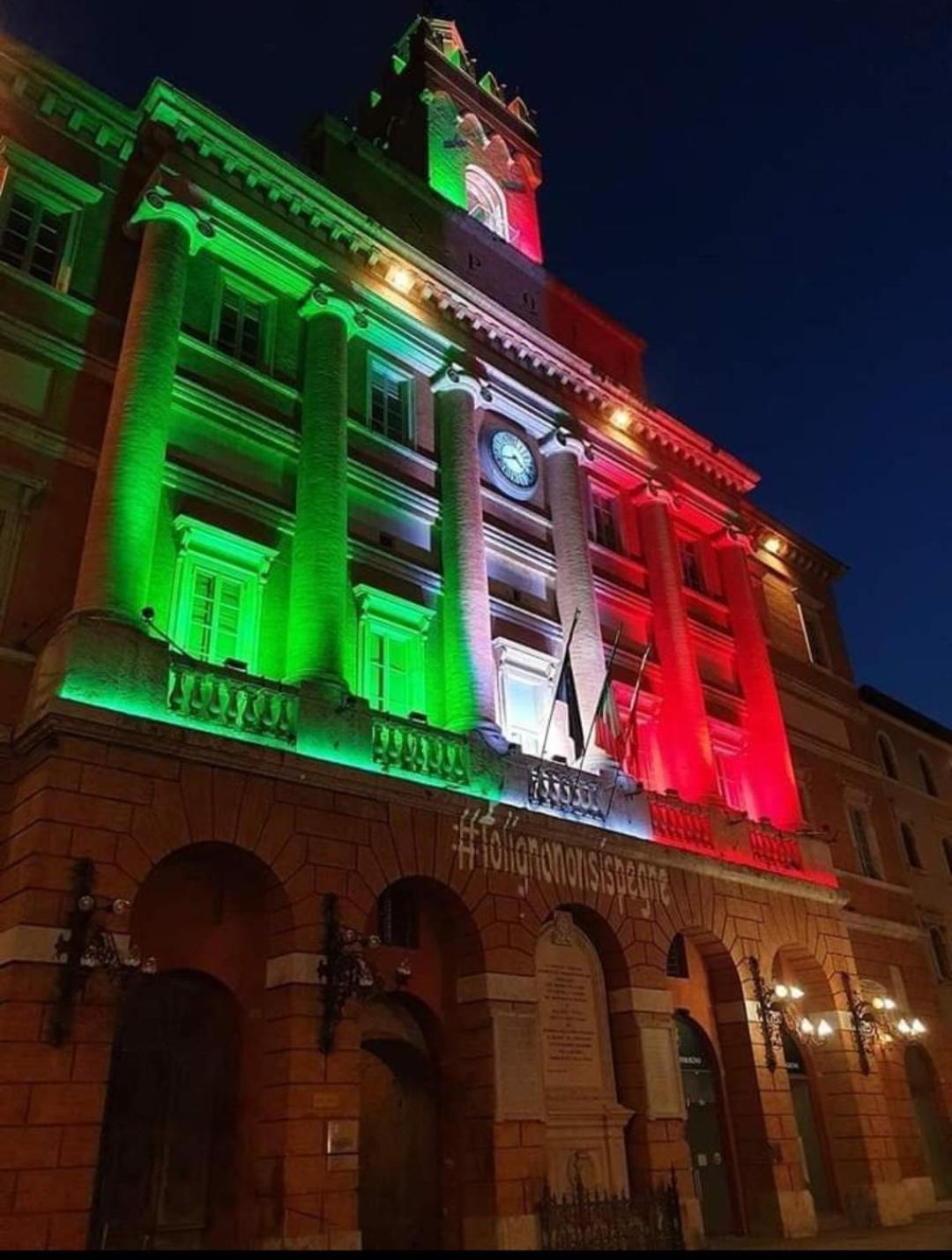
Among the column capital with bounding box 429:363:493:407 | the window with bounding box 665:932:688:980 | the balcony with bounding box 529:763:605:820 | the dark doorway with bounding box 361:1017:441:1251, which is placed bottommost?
the dark doorway with bounding box 361:1017:441:1251

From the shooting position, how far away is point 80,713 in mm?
12672

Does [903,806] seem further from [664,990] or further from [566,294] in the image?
[566,294]

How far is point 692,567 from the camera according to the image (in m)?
27.0

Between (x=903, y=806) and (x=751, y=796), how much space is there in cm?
908

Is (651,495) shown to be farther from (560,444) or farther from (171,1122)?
(171,1122)

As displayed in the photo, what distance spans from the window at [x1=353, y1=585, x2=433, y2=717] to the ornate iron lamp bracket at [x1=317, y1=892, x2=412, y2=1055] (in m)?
4.47

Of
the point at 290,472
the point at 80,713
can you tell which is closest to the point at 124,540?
the point at 80,713

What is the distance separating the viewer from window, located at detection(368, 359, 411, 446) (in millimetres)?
20953

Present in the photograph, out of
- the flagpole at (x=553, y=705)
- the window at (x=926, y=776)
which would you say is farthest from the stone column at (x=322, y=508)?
the window at (x=926, y=776)

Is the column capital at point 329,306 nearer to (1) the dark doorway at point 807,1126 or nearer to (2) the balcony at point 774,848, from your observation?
(2) the balcony at point 774,848

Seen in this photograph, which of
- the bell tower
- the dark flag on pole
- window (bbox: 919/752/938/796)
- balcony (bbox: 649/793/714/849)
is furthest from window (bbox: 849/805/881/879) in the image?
the bell tower

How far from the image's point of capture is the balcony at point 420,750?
52.2 feet

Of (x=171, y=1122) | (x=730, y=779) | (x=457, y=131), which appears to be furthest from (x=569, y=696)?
(x=457, y=131)

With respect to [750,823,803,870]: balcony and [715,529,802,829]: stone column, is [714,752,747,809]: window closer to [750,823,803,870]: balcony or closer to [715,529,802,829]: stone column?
[715,529,802,829]: stone column
